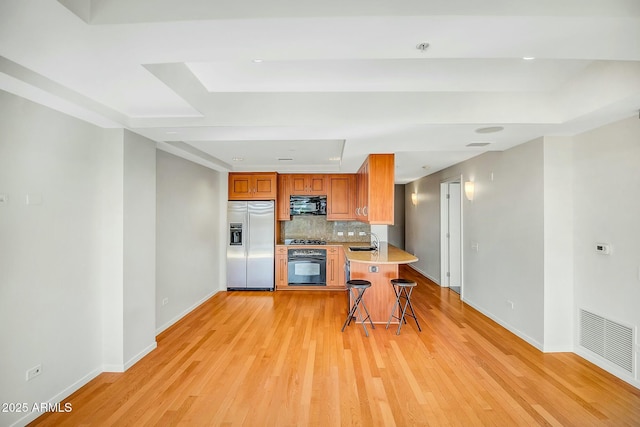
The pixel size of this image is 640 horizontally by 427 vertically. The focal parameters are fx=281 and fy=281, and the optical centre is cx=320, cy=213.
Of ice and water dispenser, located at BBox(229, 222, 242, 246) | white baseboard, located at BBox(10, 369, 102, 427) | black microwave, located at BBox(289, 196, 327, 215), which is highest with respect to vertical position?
black microwave, located at BBox(289, 196, 327, 215)

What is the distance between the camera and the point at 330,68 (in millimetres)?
2225

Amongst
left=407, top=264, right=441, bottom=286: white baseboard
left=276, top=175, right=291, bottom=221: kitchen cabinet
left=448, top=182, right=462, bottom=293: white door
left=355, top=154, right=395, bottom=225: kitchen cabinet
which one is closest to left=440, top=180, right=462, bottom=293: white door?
left=448, top=182, right=462, bottom=293: white door

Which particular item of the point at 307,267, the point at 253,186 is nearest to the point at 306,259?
the point at 307,267

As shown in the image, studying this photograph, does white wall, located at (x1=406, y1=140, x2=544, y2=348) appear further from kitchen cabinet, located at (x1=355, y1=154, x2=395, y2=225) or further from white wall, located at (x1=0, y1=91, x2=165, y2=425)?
white wall, located at (x1=0, y1=91, x2=165, y2=425)

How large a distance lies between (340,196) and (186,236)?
120 inches

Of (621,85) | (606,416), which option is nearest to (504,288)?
(606,416)

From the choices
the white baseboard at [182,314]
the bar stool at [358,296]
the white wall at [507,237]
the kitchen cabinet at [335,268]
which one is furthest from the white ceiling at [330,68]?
the kitchen cabinet at [335,268]

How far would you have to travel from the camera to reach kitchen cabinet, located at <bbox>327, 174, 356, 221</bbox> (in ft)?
19.6

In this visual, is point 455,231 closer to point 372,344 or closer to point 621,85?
point 372,344

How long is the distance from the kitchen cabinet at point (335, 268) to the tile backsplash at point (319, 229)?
2.21 ft

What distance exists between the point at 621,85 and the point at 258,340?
4066mm

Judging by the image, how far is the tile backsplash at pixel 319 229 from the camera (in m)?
6.30

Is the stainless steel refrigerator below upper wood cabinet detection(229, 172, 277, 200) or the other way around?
below

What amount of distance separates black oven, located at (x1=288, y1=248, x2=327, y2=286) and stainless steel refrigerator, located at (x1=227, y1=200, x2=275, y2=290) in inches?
16.7
